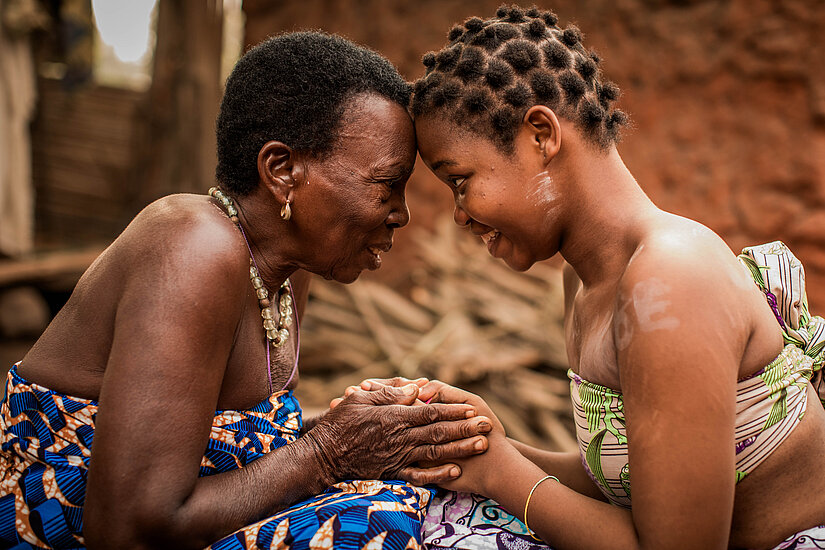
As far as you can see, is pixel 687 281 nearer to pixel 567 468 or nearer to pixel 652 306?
pixel 652 306

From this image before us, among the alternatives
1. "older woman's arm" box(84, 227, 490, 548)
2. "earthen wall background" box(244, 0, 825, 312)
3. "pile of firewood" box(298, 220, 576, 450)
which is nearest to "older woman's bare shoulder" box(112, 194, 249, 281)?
"older woman's arm" box(84, 227, 490, 548)

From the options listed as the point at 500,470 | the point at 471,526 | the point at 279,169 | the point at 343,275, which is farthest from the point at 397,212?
the point at 471,526

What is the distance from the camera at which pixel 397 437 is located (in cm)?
218

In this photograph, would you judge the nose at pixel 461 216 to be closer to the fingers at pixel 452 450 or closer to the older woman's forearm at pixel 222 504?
the fingers at pixel 452 450

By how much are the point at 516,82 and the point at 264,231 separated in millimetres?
890

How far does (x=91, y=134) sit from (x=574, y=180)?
8743 mm

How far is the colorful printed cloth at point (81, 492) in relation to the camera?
181cm

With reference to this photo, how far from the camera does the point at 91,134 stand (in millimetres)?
9289

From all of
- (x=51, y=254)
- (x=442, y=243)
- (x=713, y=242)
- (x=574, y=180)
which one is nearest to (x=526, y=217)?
(x=574, y=180)

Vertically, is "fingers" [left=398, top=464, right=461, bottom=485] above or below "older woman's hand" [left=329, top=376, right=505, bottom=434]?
below

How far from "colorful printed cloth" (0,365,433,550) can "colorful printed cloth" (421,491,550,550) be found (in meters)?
0.08

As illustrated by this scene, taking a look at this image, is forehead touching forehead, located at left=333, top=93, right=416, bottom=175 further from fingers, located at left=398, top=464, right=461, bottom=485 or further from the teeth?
fingers, located at left=398, top=464, right=461, bottom=485

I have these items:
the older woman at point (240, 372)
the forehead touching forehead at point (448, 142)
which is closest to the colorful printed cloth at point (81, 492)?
the older woman at point (240, 372)

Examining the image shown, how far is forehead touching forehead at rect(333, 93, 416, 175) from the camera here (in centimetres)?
215
